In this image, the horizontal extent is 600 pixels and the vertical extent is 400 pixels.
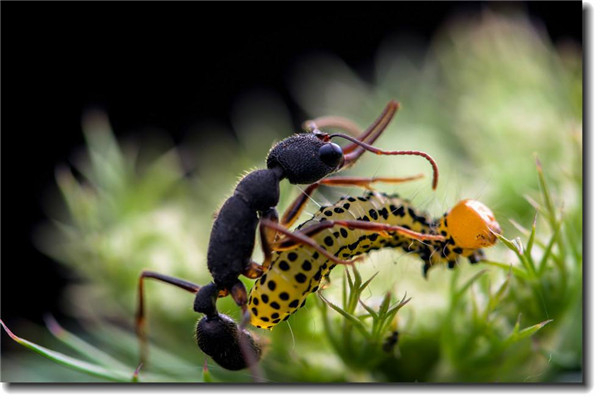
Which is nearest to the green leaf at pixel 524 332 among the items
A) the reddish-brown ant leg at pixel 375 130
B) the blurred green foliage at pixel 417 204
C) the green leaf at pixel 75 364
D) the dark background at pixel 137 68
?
the blurred green foliage at pixel 417 204

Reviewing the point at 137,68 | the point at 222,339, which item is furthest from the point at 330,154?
the point at 137,68

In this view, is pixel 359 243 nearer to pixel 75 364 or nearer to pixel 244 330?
pixel 244 330

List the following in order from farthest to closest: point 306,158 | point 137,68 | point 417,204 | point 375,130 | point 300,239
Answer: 1. point 137,68
2. point 417,204
3. point 375,130
4. point 306,158
5. point 300,239

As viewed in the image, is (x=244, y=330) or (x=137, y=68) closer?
(x=244, y=330)

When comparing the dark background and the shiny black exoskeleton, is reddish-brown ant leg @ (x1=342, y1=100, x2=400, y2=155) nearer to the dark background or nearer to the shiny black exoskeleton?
the shiny black exoskeleton

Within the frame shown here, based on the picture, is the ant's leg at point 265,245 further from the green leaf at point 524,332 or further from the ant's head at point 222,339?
the green leaf at point 524,332

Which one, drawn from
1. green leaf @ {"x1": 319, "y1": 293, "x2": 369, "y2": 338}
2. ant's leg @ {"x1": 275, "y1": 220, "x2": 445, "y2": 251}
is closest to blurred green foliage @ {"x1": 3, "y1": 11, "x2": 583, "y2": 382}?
green leaf @ {"x1": 319, "y1": 293, "x2": 369, "y2": 338}
